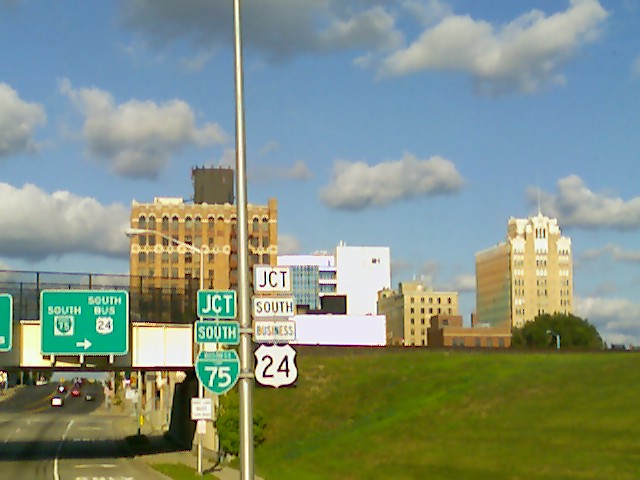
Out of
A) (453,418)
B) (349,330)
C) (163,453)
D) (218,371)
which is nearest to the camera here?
(218,371)

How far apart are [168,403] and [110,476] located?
139 ft

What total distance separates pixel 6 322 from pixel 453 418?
21876mm

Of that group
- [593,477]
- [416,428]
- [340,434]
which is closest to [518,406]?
[416,428]

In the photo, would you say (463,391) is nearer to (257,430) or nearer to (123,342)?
(257,430)

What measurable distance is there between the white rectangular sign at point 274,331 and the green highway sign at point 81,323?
31.1 metres

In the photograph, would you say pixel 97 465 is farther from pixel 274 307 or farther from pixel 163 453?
pixel 274 307

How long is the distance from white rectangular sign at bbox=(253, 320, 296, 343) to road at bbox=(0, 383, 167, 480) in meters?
32.0

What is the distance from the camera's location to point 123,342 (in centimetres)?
5044

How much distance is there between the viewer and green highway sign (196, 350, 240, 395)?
20.4 meters

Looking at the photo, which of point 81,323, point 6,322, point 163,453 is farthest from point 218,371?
point 163,453

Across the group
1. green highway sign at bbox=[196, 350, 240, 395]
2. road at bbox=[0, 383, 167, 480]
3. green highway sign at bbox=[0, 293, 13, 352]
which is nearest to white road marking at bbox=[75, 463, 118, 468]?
road at bbox=[0, 383, 167, 480]

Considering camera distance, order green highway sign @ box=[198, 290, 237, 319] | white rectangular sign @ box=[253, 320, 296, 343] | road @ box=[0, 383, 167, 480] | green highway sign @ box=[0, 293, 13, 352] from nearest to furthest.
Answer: white rectangular sign @ box=[253, 320, 296, 343] < green highway sign @ box=[198, 290, 237, 319] < green highway sign @ box=[0, 293, 13, 352] < road @ box=[0, 383, 167, 480]

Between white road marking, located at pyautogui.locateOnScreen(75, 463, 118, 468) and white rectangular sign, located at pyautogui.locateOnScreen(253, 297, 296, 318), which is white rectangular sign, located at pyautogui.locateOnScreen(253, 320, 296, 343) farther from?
white road marking, located at pyautogui.locateOnScreen(75, 463, 118, 468)

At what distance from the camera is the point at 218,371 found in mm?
20469
